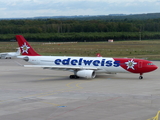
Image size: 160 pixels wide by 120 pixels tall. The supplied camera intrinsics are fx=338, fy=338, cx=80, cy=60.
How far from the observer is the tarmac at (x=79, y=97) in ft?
89.9

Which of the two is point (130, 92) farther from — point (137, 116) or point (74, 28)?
point (74, 28)

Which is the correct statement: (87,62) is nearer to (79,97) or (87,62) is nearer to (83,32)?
(79,97)

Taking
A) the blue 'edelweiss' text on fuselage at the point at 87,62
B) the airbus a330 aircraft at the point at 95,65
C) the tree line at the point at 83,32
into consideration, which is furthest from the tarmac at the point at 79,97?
the tree line at the point at 83,32

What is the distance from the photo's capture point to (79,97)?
3484cm

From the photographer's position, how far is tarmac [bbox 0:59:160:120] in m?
27.4

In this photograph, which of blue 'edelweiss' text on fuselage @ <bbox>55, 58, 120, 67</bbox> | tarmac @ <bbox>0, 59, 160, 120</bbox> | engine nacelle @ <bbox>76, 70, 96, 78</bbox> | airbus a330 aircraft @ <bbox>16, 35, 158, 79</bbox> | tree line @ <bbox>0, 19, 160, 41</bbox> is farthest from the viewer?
tree line @ <bbox>0, 19, 160, 41</bbox>

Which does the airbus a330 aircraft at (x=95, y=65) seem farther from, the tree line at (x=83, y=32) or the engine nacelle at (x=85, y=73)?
the tree line at (x=83, y=32)

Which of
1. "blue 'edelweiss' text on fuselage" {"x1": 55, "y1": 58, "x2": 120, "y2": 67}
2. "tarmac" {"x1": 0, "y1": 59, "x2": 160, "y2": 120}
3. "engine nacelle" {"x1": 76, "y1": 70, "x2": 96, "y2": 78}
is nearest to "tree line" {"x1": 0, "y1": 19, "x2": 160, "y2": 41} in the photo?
"blue 'edelweiss' text on fuselage" {"x1": 55, "y1": 58, "x2": 120, "y2": 67}

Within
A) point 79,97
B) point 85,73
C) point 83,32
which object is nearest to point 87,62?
point 85,73

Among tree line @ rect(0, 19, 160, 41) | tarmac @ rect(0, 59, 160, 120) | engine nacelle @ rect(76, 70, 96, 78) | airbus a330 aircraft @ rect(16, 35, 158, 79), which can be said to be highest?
tree line @ rect(0, 19, 160, 41)

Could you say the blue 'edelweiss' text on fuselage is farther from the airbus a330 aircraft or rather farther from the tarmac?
the tarmac

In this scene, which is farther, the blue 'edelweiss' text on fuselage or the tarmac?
the blue 'edelweiss' text on fuselage

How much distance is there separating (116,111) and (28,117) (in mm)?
7385

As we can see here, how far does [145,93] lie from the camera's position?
37344mm
